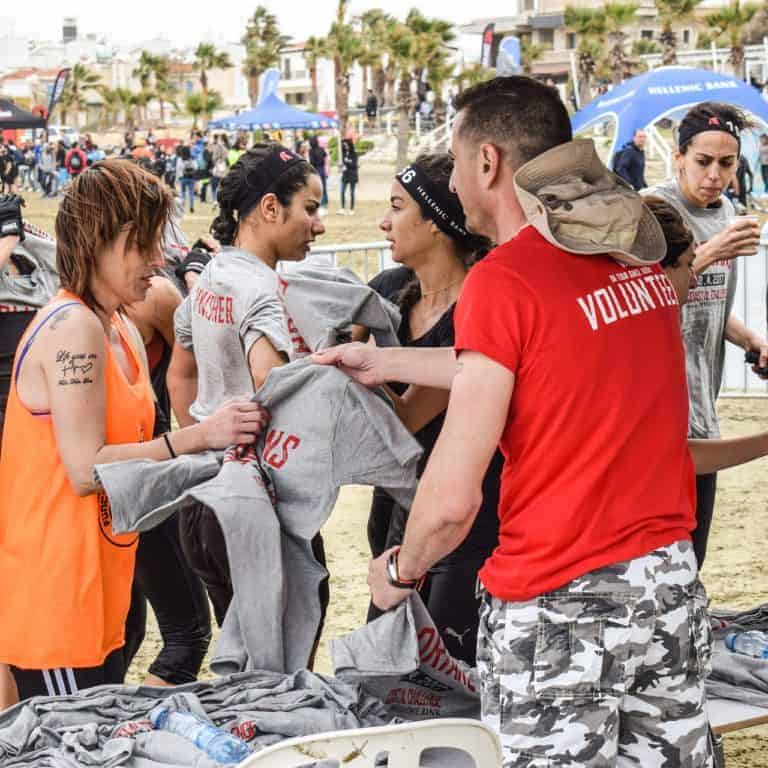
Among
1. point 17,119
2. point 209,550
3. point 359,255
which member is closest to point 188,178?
point 17,119

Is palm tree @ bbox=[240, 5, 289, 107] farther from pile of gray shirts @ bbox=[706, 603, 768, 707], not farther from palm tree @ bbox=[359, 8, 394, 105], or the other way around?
pile of gray shirts @ bbox=[706, 603, 768, 707]

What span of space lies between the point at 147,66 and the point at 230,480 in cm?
9414

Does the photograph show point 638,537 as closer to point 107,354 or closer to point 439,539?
point 439,539

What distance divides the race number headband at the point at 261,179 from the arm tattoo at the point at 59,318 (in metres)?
0.99

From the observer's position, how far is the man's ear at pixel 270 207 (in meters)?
4.14

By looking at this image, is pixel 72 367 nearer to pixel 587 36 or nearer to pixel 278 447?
pixel 278 447

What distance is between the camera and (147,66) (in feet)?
306

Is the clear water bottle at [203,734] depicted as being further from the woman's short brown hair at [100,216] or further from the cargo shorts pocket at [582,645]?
the woman's short brown hair at [100,216]

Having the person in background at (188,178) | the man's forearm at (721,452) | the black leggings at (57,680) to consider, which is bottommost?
the person in background at (188,178)

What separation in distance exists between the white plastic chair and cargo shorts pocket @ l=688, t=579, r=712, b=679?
44cm

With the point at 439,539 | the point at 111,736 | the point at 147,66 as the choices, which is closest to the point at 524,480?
the point at 439,539

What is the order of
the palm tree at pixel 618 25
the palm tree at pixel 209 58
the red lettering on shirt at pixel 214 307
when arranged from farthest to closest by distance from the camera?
1. the palm tree at pixel 209 58
2. the palm tree at pixel 618 25
3. the red lettering on shirt at pixel 214 307

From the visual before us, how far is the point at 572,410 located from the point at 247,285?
1.67 metres

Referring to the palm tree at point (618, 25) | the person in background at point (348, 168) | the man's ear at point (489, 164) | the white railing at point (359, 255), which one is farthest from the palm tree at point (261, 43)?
the man's ear at point (489, 164)
